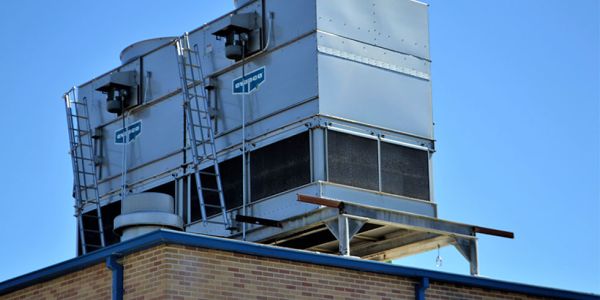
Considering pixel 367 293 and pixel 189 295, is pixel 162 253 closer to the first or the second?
pixel 189 295

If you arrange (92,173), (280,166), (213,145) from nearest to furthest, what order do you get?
(280,166) → (213,145) → (92,173)

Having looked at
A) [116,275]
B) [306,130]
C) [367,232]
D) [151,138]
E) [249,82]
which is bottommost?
[116,275]

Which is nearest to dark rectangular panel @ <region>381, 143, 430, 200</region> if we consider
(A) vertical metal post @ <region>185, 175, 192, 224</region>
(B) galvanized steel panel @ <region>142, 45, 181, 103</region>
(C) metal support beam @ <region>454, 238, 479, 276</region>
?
(C) metal support beam @ <region>454, 238, 479, 276</region>

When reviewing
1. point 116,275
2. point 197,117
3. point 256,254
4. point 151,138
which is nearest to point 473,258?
point 197,117

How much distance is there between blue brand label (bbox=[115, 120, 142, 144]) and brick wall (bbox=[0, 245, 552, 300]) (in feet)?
27.5

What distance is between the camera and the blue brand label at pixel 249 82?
1014 inches

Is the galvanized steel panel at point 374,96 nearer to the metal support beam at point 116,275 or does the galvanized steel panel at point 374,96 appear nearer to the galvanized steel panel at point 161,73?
the galvanized steel panel at point 161,73

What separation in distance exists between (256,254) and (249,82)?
25.8 ft

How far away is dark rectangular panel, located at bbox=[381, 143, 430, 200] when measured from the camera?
2502cm

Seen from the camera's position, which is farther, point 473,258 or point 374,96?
point 374,96

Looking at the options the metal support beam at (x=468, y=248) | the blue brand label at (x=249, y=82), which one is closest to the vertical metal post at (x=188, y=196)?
the blue brand label at (x=249, y=82)

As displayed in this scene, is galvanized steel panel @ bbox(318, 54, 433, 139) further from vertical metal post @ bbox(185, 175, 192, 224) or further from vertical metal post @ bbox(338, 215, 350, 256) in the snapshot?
vertical metal post @ bbox(185, 175, 192, 224)

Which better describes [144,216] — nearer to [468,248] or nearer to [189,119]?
[189,119]

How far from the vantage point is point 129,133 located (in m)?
29.1
